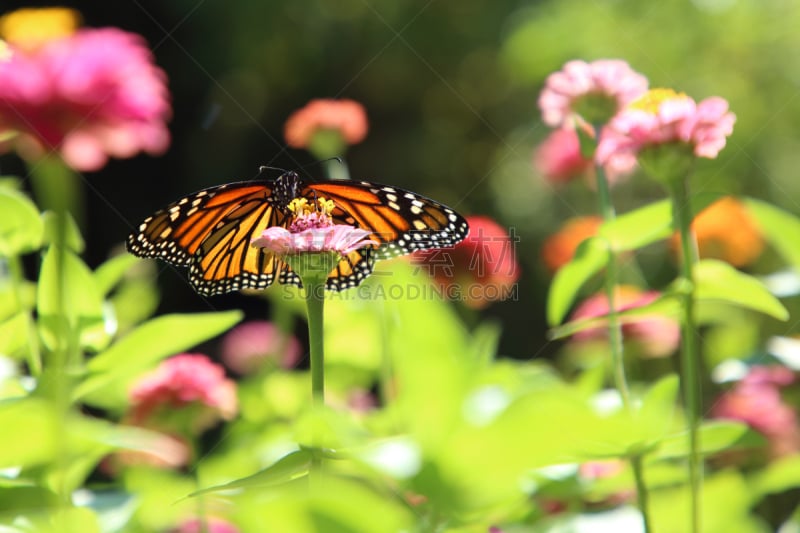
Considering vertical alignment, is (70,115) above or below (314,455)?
above

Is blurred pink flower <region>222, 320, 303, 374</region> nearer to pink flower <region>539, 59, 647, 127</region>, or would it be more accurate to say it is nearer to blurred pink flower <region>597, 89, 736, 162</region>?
pink flower <region>539, 59, 647, 127</region>

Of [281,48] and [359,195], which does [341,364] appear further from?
[281,48]

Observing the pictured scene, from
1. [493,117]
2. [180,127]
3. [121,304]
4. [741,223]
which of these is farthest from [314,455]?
[493,117]

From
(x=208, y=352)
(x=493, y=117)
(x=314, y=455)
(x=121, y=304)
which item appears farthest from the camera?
(x=493, y=117)

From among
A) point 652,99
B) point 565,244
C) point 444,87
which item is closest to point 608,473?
point 652,99

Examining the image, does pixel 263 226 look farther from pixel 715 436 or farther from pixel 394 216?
pixel 715 436

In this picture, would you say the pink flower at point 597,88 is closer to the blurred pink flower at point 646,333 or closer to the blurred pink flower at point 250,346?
the blurred pink flower at point 646,333
